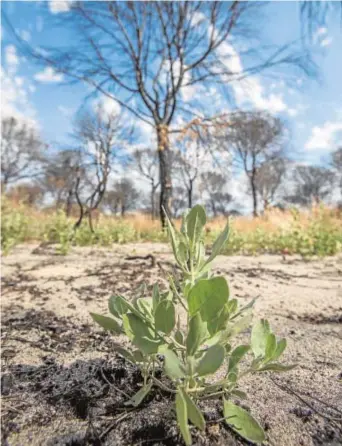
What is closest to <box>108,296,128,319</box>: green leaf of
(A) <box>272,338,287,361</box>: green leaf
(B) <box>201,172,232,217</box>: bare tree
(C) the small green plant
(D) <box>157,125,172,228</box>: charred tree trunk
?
(C) the small green plant

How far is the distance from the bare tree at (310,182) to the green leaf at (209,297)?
28.9 meters

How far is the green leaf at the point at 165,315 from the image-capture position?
1.15 feet

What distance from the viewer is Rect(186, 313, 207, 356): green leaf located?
12.9 inches

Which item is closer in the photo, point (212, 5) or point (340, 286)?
point (340, 286)

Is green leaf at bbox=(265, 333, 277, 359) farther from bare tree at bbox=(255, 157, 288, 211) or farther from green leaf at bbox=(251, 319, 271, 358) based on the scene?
bare tree at bbox=(255, 157, 288, 211)

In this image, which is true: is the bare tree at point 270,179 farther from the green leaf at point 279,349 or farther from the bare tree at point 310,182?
the green leaf at point 279,349

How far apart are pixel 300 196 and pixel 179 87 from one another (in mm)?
24754

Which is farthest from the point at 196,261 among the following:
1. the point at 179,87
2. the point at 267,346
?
the point at 179,87

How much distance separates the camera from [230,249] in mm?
3066

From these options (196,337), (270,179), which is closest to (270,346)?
(196,337)

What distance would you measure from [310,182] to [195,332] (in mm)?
30696

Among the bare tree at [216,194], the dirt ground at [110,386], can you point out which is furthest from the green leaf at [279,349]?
the bare tree at [216,194]

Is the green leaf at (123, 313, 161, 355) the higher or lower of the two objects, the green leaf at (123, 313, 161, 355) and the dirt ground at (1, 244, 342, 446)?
the higher

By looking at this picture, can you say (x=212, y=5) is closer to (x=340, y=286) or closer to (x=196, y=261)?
(x=340, y=286)
